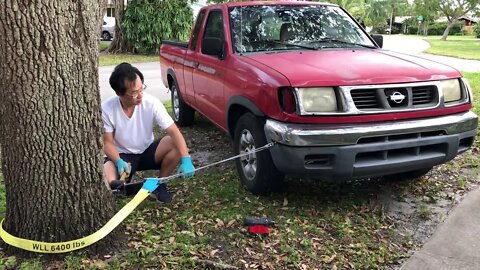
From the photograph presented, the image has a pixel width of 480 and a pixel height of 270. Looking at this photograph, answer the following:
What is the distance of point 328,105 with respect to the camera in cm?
362

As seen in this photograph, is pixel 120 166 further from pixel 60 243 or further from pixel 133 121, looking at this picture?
pixel 60 243

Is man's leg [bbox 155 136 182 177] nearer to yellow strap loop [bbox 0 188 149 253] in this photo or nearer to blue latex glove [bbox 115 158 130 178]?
blue latex glove [bbox 115 158 130 178]

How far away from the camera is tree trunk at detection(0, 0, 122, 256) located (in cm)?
278

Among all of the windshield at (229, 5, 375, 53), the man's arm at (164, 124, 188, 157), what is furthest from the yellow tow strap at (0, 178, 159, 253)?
the windshield at (229, 5, 375, 53)

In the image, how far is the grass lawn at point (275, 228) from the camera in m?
3.23

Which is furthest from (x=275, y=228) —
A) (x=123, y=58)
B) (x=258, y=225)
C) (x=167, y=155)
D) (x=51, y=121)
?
(x=123, y=58)

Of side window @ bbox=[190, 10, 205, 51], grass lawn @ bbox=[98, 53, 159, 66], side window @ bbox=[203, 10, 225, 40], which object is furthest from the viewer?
grass lawn @ bbox=[98, 53, 159, 66]

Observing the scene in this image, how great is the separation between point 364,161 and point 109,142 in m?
2.00

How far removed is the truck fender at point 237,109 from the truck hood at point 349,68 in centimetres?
36

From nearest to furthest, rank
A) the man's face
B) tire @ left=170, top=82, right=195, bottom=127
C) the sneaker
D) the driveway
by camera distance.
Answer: the man's face, the sneaker, tire @ left=170, top=82, right=195, bottom=127, the driveway

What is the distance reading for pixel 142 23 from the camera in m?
20.4

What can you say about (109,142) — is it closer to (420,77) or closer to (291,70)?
(291,70)

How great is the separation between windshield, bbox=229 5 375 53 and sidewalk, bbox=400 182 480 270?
193cm

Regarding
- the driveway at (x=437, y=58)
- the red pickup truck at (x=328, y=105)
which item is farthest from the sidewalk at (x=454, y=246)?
the driveway at (x=437, y=58)
